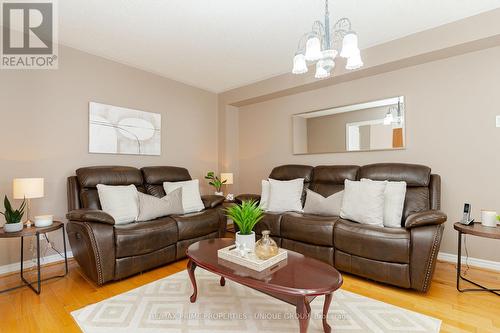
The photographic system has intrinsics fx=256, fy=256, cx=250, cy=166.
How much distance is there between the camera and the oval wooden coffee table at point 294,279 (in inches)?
54.6

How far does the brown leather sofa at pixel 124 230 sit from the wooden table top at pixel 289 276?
851 millimetres

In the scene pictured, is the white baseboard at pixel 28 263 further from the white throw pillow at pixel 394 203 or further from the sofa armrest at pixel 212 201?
the white throw pillow at pixel 394 203

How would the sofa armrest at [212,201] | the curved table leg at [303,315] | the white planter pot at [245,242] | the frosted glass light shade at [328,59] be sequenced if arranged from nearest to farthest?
the curved table leg at [303,315] → the frosted glass light shade at [328,59] → the white planter pot at [245,242] → the sofa armrest at [212,201]

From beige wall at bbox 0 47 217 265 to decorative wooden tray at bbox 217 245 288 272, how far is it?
2.31 meters

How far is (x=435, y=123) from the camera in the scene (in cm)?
293

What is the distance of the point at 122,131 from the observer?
350 centimetres

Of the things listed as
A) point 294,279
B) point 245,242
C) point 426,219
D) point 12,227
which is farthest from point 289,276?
point 12,227

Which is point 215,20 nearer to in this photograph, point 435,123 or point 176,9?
point 176,9

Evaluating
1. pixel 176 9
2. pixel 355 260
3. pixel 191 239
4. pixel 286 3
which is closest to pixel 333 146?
pixel 355 260

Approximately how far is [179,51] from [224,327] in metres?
2.99

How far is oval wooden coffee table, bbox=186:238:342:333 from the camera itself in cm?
139

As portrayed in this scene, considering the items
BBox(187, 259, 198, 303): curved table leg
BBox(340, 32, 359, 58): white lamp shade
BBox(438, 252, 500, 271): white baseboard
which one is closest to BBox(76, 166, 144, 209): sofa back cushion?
BBox(187, 259, 198, 303): curved table leg

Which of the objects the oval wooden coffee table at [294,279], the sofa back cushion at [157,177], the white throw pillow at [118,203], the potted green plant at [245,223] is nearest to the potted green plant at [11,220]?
the white throw pillow at [118,203]

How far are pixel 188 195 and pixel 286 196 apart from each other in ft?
4.21
